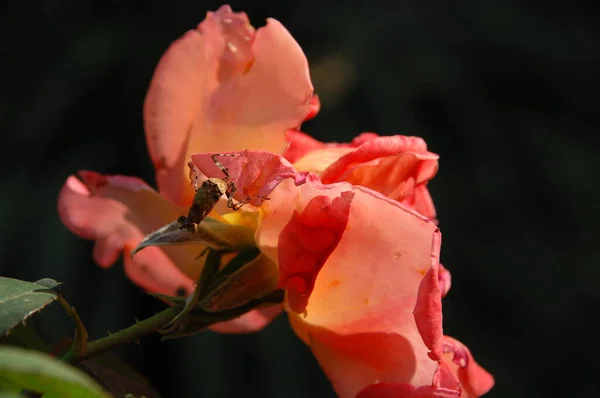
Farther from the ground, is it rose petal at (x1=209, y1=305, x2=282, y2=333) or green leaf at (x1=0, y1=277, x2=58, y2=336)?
green leaf at (x1=0, y1=277, x2=58, y2=336)

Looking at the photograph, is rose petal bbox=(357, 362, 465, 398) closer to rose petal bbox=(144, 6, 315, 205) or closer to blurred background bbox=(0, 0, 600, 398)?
rose petal bbox=(144, 6, 315, 205)

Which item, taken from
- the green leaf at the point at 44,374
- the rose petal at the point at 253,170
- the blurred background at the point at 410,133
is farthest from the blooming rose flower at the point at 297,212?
the blurred background at the point at 410,133

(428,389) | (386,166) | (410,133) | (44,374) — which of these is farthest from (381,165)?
(410,133)

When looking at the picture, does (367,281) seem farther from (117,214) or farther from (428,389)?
(117,214)

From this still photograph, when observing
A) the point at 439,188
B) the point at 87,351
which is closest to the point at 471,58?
the point at 439,188

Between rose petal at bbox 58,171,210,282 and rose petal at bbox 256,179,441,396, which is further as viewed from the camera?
rose petal at bbox 58,171,210,282

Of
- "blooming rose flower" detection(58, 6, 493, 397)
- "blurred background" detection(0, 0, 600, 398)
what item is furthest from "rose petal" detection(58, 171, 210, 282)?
"blurred background" detection(0, 0, 600, 398)
